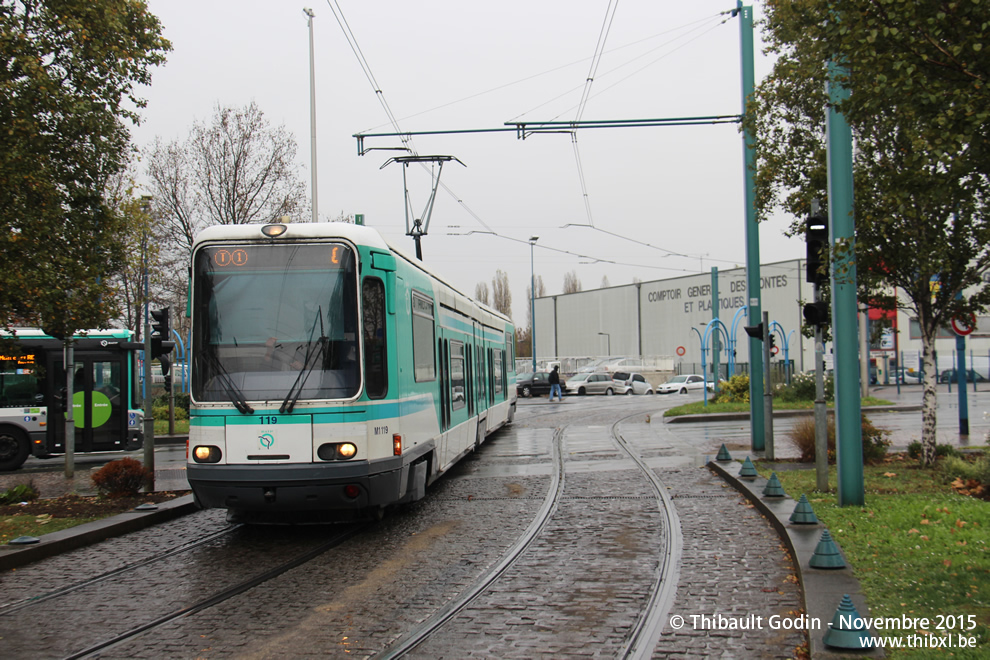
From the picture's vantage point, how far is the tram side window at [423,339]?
10492 millimetres

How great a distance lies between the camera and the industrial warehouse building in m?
60.7

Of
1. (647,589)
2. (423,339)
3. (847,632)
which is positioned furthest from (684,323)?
(847,632)

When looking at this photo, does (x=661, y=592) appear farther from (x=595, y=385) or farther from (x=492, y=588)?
(x=595, y=385)

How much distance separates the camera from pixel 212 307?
28.8 feet

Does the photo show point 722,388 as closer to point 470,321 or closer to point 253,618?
point 470,321

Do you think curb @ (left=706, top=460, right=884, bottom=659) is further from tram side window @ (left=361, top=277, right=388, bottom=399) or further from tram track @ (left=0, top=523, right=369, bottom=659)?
tram track @ (left=0, top=523, right=369, bottom=659)

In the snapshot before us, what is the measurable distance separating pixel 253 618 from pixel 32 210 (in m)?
6.27

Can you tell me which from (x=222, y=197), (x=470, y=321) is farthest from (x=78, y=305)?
(x=222, y=197)

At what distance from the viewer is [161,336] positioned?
1315cm

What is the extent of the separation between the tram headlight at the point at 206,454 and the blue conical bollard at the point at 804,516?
5.75m

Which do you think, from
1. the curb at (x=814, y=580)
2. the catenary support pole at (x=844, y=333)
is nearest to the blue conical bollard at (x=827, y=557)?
the curb at (x=814, y=580)

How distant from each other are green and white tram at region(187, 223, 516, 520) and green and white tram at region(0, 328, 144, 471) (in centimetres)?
1202

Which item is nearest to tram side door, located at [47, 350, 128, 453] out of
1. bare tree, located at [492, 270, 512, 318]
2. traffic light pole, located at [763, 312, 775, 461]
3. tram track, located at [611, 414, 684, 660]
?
tram track, located at [611, 414, 684, 660]

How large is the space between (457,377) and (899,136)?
765 cm
